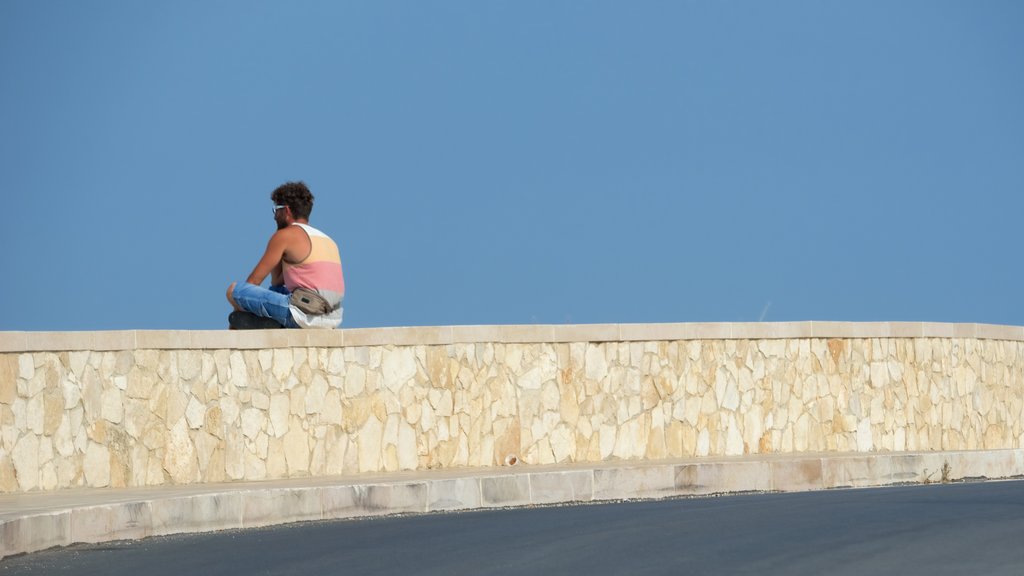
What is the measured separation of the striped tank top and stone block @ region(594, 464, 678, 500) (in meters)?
2.61

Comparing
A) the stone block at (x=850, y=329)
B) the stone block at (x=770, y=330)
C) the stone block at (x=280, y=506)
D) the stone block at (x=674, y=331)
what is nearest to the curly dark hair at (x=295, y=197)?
the stone block at (x=674, y=331)

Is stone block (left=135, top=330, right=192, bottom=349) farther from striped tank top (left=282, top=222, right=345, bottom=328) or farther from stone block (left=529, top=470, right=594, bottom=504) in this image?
stone block (left=529, top=470, right=594, bottom=504)

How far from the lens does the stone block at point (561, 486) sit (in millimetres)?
11172

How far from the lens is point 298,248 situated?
1270 centimetres

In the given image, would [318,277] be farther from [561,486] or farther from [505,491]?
[561,486]

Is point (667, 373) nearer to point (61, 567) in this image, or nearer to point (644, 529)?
point (644, 529)

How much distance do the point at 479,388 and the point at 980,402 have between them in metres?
6.30

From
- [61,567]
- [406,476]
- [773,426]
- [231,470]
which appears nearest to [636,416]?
[773,426]

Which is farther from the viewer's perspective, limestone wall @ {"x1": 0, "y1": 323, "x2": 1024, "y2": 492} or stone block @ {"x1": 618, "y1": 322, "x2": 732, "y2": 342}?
stone block @ {"x1": 618, "y1": 322, "x2": 732, "y2": 342}

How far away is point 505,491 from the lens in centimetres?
1105

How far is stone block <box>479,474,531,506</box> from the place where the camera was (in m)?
11.0

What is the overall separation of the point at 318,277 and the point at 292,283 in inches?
8.3

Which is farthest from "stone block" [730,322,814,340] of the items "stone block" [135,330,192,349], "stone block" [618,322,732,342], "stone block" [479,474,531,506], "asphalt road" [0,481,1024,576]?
"stone block" [135,330,192,349]

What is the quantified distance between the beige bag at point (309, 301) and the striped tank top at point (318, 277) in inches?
1.2
